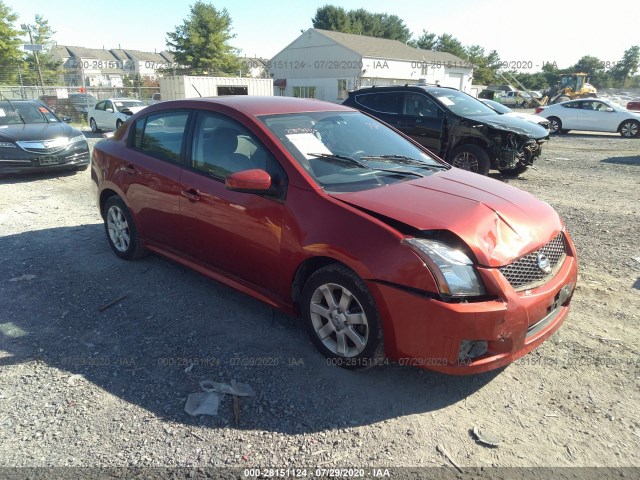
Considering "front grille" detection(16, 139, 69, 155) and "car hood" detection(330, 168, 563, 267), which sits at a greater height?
"car hood" detection(330, 168, 563, 267)

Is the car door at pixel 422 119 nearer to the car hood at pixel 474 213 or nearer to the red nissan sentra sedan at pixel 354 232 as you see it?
the red nissan sentra sedan at pixel 354 232

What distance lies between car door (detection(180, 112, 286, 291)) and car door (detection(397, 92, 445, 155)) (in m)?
6.22

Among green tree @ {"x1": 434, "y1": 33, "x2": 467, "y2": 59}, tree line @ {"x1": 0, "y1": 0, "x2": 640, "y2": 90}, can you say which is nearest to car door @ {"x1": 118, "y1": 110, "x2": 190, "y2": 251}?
tree line @ {"x1": 0, "y1": 0, "x2": 640, "y2": 90}

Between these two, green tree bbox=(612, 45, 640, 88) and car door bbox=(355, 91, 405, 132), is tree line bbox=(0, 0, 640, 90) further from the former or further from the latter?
car door bbox=(355, 91, 405, 132)

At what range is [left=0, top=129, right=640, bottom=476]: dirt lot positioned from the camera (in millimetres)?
2518

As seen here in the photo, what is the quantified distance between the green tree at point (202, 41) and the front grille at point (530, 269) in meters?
48.0

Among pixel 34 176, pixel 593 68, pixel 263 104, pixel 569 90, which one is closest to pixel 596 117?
pixel 263 104

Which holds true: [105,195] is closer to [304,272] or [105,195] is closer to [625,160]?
[304,272]

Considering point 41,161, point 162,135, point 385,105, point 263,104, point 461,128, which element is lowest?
point 41,161

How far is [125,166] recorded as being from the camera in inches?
185

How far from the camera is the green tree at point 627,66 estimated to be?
8488cm

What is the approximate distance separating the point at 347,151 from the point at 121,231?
8.90ft

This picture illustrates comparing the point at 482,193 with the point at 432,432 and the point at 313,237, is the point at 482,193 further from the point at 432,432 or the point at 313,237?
the point at 432,432

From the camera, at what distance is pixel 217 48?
4669cm
